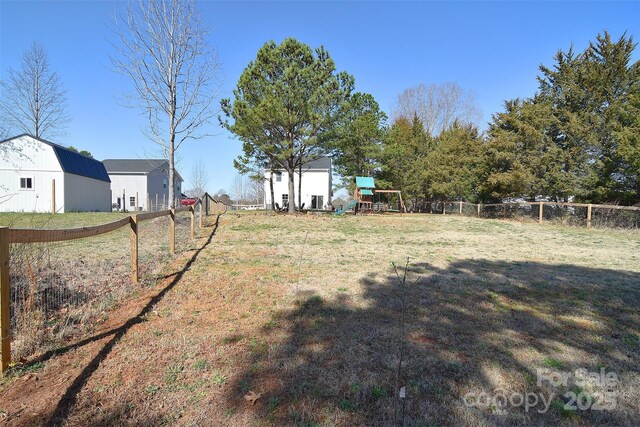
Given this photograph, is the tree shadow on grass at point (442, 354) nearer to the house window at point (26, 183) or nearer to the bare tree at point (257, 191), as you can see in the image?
the house window at point (26, 183)

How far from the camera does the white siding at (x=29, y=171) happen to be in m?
21.9

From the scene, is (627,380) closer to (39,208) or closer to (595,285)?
(595,285)

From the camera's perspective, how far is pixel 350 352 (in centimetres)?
314

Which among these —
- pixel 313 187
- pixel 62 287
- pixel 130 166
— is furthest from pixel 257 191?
pixel 62 287

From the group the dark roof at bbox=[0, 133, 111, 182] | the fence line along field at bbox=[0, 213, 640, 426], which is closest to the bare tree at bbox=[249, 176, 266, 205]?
the dark roof at bbox=[0, 133, 111, 182]

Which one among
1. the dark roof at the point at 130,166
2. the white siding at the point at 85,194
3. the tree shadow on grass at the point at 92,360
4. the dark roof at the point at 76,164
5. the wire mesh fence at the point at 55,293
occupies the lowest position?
the tree shadow on grass at the point at 92,360

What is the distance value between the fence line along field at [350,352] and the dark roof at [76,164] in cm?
2279

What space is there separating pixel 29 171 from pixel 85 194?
3.96 meters

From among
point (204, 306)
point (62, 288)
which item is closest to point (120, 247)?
point (62, 288)

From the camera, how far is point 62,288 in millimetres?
4438

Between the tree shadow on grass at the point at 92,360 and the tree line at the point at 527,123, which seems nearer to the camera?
the tree shadow on grass at the point at 92,360

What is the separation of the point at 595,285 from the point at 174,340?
20.0 ft

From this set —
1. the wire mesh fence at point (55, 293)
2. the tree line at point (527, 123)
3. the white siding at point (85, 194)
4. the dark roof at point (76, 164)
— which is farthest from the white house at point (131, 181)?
the wire mesh fence at point (55, 293)

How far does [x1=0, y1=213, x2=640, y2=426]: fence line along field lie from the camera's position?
7.67ft
